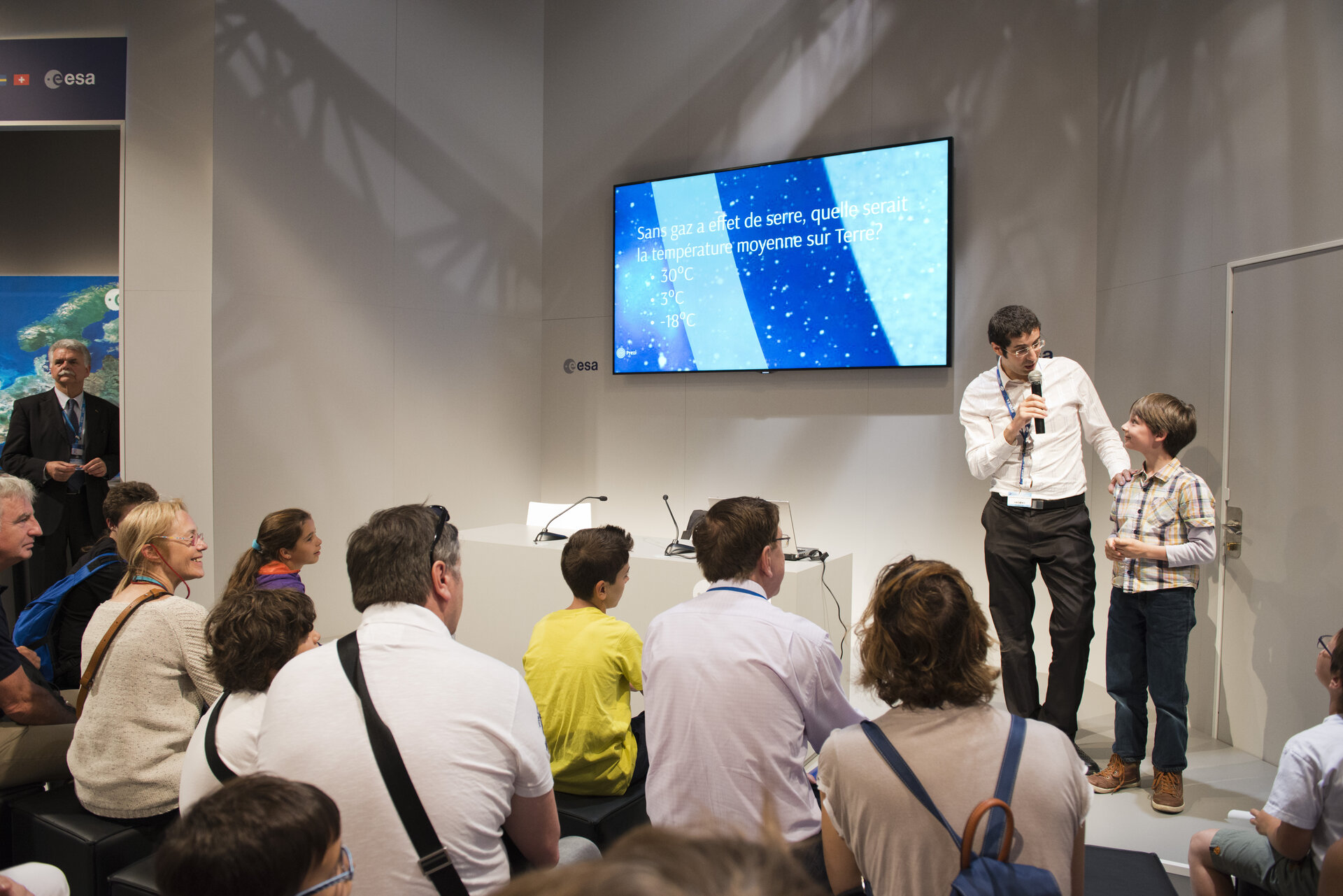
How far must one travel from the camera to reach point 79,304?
5996 millimetres

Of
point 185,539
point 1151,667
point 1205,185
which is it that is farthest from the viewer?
point 1205,185

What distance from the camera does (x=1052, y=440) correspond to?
3.50m

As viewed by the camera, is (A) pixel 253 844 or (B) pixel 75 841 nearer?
(A) pixel 253 844

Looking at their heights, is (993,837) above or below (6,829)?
above

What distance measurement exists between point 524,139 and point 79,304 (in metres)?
3.27

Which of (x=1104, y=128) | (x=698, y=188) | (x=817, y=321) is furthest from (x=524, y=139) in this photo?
(x=1104, y=128)

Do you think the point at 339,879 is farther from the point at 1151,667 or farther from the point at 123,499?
the point at 1151,667

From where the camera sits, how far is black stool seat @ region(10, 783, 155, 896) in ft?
6.90

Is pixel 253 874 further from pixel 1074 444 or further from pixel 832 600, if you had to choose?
pixel 832 600

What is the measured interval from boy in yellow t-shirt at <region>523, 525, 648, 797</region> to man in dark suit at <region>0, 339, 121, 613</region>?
3494mm

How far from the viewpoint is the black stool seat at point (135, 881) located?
187 centimetres

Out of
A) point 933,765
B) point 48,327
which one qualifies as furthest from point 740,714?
point 48,327

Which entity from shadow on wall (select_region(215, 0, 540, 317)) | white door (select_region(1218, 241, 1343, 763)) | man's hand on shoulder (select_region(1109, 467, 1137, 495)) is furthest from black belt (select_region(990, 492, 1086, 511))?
shadow on wall (select_region(215, 0, 540, 317))

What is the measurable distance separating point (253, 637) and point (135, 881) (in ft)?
1.97
